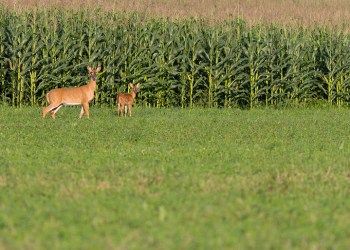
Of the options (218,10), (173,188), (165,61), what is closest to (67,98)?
(165,61)

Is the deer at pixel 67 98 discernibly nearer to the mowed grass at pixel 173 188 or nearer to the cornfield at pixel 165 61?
the mowed grass at pixel 173 188

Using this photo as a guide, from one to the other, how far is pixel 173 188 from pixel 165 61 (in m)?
16.9

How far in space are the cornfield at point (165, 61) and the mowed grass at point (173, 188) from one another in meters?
7.49

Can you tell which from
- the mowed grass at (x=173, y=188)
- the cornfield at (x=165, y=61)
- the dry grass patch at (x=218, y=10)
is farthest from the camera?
the dry grass patch at (x=218, y=10)

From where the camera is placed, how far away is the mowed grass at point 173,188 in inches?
279

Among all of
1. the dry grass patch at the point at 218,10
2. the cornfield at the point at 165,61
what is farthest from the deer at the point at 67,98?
the dry grass patch at the point at 218,10

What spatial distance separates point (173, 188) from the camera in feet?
31.3

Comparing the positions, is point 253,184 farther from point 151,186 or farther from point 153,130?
point 153,130

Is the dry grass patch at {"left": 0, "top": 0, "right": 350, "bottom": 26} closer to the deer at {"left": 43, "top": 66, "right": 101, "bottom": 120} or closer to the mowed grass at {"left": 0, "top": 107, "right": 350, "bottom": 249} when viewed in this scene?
the deer at {"left": 43, "top": 66, "right": 101, "bottom": 120}

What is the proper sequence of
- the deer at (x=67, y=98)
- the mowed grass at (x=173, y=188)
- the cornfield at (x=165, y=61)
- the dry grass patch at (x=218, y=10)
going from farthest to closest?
the dry grass patch at (x=218, y=10)
the cornfield at (x=165, y=61)
the deer at (x=67, y=98)
the mowed grass at (x=173, y=188)

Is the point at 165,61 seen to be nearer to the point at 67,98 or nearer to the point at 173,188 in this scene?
the point at 67,98

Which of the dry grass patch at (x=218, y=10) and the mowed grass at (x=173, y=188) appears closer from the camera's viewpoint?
the mowed grass at (x=173, y=188)

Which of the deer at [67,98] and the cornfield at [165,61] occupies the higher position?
the cornfield at [165,61]

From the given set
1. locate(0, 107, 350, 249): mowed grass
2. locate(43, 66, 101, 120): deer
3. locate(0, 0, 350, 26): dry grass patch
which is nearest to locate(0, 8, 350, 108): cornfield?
locate(0, 0, 350, 26): dry grass patch
